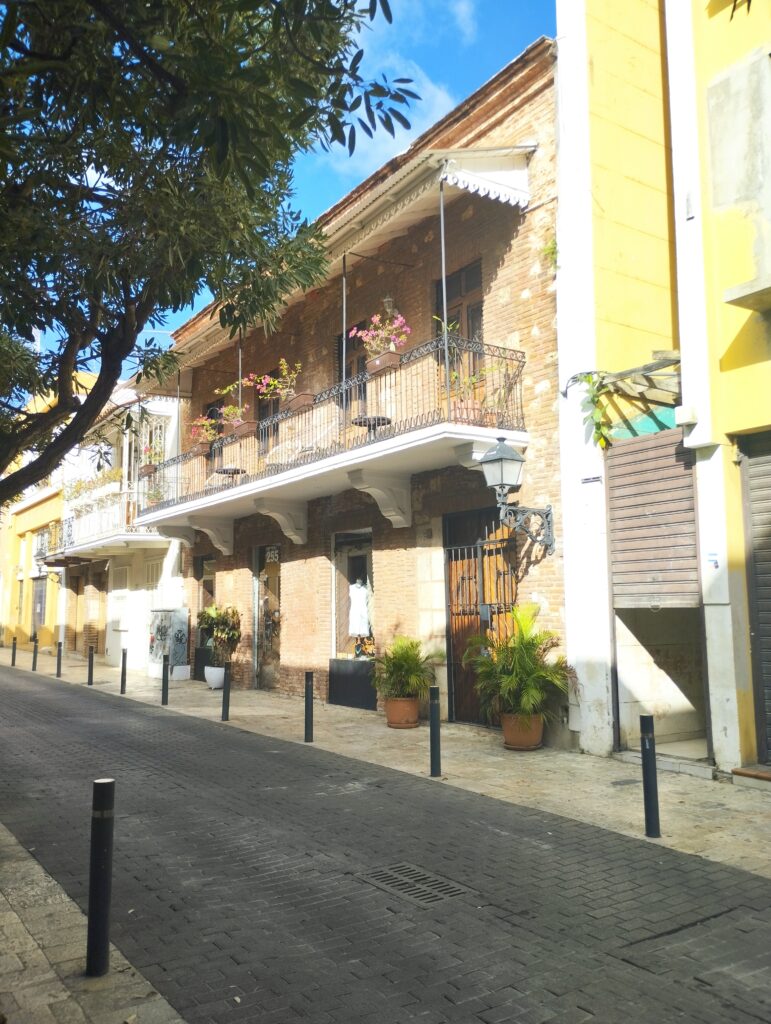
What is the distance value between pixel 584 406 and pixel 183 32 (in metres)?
6.18

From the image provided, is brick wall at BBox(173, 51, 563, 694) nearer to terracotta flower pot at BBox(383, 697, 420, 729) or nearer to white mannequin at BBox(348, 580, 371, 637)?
white mannequin at BBox(348, 580, 371, 637)

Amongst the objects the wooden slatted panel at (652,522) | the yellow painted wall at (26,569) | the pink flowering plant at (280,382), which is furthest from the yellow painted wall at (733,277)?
the yellow painted wall at (26,569)

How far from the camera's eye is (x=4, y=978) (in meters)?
3.83

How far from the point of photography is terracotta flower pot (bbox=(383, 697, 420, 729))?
1165 cm

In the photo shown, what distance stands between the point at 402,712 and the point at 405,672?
1.87ft

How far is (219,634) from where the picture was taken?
58.6 feet

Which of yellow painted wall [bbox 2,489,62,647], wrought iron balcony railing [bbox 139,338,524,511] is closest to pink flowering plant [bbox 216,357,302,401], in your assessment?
wrought iron balcony railing [bbox 139,338,524,511]

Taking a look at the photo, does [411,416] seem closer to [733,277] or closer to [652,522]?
[652,522]

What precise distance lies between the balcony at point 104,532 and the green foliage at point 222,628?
3018 millimetres

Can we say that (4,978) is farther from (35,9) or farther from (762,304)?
(762,304)

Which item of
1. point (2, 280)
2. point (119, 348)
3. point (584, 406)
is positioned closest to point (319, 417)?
point (584, 406)

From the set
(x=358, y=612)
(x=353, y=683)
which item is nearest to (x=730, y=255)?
(x=358, y=612)

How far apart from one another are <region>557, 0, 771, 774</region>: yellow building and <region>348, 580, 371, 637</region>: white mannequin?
5358 millimetres

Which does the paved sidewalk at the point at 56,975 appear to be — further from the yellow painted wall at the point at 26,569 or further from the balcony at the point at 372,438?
the yellow painted wall at the point at 26,569
